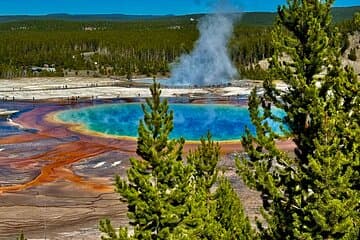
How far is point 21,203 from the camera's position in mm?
24875

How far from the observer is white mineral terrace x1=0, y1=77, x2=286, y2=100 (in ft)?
213

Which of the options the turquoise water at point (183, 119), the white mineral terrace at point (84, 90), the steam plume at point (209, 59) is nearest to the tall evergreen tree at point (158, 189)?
the turquoise water at point (183, 119)

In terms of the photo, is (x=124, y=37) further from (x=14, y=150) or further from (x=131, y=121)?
(x=14, y=150)

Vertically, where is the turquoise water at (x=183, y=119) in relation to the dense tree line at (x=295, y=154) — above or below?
below

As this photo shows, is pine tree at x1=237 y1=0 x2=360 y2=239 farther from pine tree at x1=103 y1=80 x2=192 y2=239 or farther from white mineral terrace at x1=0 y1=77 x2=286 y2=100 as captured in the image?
white mineral terrace at x1=0 y1=77 x2=286 y2=100

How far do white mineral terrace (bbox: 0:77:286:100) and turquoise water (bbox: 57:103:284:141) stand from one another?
8783 millimetres

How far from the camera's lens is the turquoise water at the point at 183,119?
137 feet

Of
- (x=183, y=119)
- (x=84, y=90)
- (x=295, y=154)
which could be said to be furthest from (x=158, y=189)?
(x=84, y=90)

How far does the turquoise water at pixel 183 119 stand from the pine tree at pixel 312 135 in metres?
27.4

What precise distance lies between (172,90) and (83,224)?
4824 centimetres

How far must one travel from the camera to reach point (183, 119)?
160 ft

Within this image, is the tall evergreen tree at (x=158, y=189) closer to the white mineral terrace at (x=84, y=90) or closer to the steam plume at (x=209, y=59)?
the white mineral terrace at (x=84, y=90)

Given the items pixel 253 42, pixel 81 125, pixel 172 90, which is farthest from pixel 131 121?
pixel 253 42

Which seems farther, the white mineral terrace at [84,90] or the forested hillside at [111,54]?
the forested hillside at [111,54]
